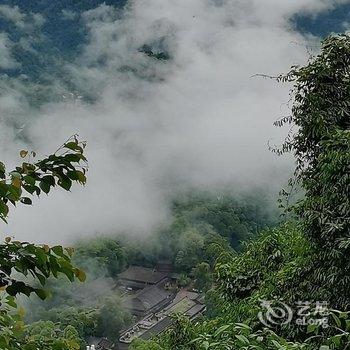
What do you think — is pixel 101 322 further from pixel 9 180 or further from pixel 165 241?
pixel 9 180

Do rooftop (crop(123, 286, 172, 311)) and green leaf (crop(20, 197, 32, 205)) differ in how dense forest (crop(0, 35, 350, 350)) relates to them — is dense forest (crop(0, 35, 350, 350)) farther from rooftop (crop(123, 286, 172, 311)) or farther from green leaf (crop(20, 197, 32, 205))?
rooftop (crop(123, 286, 172, 311))

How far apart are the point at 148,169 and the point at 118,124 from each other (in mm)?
12925

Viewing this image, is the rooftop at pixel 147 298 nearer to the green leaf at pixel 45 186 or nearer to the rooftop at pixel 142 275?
the rooftop at pixel 142 275

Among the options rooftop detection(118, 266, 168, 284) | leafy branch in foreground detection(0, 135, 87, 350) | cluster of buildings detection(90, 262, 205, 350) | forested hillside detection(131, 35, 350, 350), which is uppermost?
rooftop detection(118, 266, 168, 284)

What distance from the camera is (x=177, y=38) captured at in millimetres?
62438

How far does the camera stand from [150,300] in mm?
24188

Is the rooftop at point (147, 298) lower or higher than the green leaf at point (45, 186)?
higher

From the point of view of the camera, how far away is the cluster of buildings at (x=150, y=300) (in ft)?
65.4

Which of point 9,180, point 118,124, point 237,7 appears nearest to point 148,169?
point 118,124

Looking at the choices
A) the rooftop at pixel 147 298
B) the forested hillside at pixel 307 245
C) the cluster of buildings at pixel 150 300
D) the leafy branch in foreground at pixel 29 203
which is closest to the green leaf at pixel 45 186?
the leafy branch in foreground at pixel 29 203

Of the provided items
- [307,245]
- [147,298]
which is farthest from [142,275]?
[307,245]

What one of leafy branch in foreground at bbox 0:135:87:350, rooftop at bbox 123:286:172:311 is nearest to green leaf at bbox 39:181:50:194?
leafy branch in foreground at bbox 0:135:87:350

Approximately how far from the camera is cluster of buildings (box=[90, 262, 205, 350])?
19.9 m

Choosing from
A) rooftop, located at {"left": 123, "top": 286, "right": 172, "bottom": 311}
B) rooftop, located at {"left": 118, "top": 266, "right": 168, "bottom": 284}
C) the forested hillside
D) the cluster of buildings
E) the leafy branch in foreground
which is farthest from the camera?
rooftop, located at {"left": 118, "top": 266, "right": 168, "bottom": 284}
